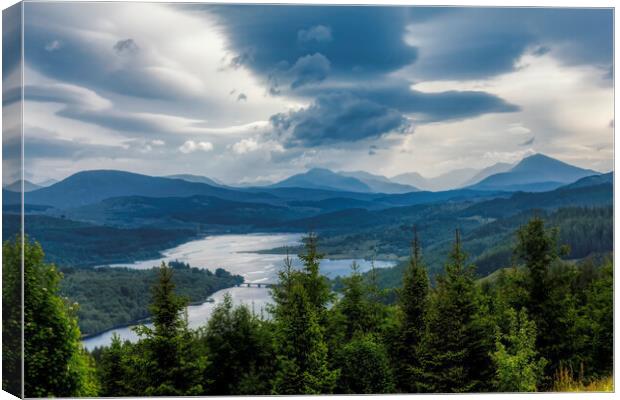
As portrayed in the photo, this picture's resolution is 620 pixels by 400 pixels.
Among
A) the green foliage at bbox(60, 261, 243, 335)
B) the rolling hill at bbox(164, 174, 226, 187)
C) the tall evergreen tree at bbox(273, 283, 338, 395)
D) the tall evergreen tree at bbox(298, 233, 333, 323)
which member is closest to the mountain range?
the rolling hill at bbox(164, 174, 226, 187)

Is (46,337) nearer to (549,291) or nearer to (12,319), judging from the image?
(12,319)

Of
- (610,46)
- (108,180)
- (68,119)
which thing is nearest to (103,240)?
(108,180)


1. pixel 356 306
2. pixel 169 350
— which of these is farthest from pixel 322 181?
pixel 169 350

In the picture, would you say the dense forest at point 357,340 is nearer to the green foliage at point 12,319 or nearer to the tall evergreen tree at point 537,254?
the tall evergreen tree at point 537,254

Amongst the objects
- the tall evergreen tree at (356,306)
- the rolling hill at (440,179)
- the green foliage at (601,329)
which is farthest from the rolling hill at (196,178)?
the green foliage at (601,329)

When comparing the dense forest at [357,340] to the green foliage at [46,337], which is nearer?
the green foliage at [46,337]
